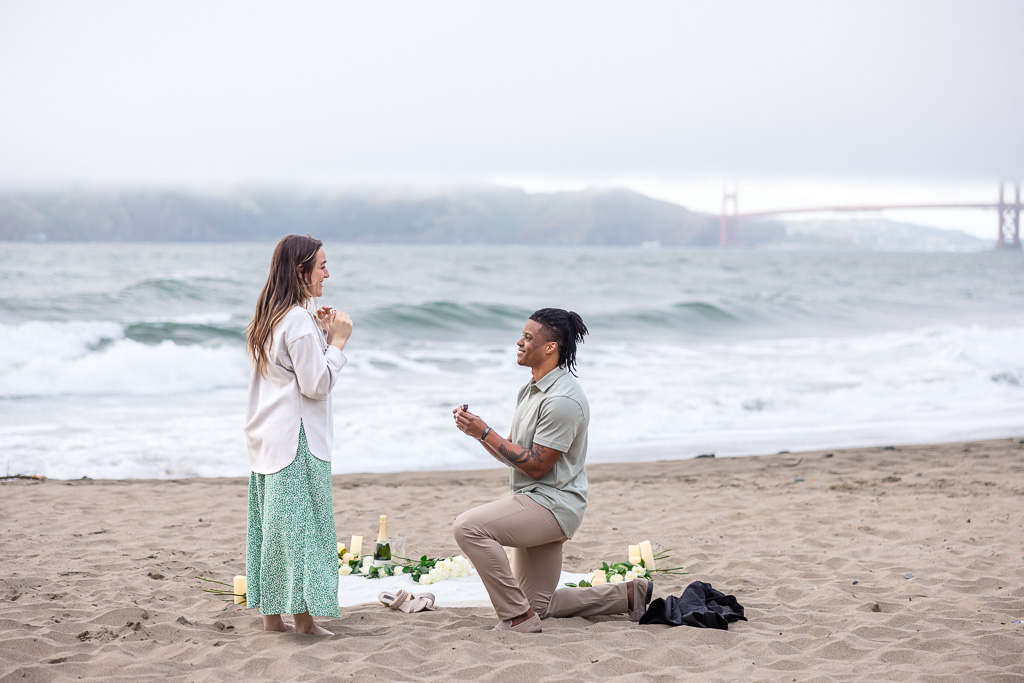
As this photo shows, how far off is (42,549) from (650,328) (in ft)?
59.2

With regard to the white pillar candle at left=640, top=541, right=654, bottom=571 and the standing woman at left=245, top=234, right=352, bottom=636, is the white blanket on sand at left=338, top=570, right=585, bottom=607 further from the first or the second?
the standing woman at left=245, top=234, right=352, bottom=636

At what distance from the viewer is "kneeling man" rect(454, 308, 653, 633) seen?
11.6 ft

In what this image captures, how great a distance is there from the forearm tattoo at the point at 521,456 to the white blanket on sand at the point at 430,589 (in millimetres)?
918

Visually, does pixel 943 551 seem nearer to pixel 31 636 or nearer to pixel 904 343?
pixel 31 636

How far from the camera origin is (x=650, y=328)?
2173cm

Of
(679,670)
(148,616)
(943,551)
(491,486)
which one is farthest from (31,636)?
(943,551)

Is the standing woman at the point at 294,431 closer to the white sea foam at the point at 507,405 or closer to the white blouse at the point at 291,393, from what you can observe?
the white blouse at the point at 291,393

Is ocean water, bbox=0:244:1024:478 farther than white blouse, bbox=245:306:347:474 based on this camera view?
Yes

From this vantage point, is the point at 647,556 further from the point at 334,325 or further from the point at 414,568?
the point at 334,325

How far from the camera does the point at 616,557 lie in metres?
5.07

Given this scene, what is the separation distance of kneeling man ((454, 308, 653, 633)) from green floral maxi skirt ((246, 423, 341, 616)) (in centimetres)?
56

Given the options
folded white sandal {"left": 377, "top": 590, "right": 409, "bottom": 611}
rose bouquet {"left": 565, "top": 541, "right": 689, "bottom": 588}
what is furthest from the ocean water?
folded white sandal {"left": 377, "top": 590, "right": 409, "bottom": 611}

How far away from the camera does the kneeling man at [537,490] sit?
3.55 m

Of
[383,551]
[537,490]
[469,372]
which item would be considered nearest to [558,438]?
[537,490]
